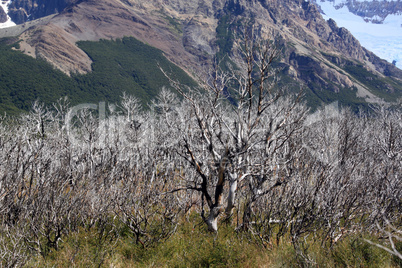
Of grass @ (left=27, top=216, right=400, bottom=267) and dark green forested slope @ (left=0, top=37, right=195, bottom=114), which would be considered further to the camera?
dark green forested slope @ (left=0, top=37, right=195, bottom=114)

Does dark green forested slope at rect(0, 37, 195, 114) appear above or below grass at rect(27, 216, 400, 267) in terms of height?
below

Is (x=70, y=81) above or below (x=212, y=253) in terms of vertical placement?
below

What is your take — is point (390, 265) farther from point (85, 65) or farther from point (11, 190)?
point (85, 65)

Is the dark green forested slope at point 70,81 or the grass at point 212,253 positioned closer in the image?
the grass at point 212,253

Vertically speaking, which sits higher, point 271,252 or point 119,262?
point 271,252

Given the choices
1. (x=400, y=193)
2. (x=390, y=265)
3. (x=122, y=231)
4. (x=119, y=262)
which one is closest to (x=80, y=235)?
(x=122, y=231)

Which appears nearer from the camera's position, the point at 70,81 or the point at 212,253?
the point at 212,253

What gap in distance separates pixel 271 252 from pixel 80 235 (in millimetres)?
5719

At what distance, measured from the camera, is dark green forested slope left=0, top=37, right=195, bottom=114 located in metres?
105

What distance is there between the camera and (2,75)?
11381 cm

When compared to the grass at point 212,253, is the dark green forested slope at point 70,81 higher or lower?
lower

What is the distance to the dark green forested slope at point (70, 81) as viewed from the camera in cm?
10462

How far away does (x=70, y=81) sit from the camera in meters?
141

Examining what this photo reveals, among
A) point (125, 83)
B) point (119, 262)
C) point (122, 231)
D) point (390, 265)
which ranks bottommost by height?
point (125, 83)
